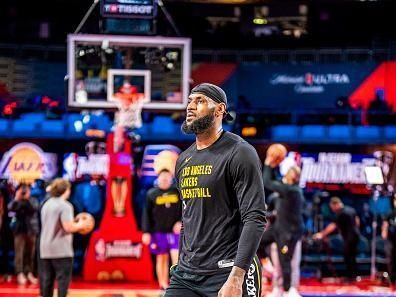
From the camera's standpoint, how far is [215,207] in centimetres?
442

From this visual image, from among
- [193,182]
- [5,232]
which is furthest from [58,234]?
[5,232]

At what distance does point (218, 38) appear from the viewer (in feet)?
58.5

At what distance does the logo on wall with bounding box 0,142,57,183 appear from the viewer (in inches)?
610

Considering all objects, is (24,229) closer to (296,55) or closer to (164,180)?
(164,180)

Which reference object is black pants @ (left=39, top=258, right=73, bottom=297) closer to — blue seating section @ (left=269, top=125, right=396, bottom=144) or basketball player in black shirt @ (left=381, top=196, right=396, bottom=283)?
basketball player in black shirt @ (left=381, top=196, right=396, bottom=283)

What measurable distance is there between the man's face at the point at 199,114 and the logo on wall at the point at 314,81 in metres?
13.0

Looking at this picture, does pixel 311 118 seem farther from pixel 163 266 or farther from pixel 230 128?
pixel 163 266

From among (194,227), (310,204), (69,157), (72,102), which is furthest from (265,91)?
(194,227)

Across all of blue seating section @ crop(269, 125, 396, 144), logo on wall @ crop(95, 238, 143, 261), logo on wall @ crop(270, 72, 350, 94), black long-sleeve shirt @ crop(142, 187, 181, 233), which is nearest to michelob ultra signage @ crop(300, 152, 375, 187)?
blue seating section @ crop(269, 125, 396, 144)

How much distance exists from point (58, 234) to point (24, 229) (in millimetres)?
5529

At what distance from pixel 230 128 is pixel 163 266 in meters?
4.50

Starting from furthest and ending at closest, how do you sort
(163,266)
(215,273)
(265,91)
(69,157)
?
(265,91) → (69,157) → (163,266) → (215,273)

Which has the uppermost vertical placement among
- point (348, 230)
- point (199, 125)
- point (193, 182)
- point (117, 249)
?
point (199, 125)

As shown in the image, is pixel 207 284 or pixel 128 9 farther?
pixel 128 9
